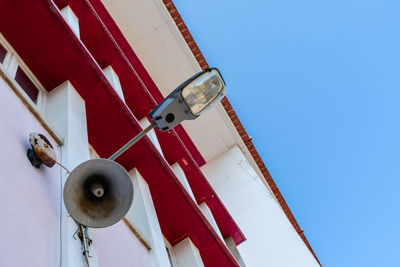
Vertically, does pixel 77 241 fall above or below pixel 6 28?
below

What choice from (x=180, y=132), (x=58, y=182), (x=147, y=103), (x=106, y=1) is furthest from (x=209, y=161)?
(x=58, y=182)

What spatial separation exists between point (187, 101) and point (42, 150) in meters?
1.02

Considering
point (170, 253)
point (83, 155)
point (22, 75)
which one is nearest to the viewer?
point (83, 155)

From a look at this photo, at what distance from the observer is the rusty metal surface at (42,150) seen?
300 centimetres

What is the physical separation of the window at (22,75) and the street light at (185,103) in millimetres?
1572

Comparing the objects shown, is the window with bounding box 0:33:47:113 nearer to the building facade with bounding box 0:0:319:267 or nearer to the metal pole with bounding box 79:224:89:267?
the building facade with bounding box 0:0:319:267

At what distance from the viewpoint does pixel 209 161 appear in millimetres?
14094

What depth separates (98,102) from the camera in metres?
4.75

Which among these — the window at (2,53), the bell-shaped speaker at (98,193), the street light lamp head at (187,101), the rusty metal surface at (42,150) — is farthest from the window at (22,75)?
the street light lamp head at (187,101)

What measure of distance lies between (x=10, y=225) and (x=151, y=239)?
6.71 ft

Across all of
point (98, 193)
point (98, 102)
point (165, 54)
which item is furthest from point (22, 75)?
point (165, 54)

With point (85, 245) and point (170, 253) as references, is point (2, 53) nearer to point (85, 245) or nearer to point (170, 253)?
point (85, 245)

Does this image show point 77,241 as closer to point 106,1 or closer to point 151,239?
point 151,239

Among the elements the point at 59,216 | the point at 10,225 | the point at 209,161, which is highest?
the point at 10,225
